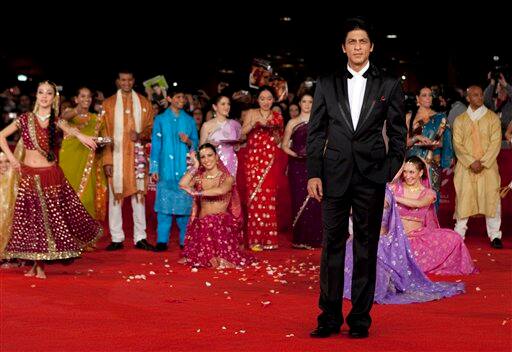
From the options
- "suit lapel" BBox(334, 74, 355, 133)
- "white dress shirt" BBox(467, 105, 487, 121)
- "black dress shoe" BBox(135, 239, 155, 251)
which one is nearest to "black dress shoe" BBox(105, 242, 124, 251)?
"black dress shoe" BBox(135, 239, 155, 251)

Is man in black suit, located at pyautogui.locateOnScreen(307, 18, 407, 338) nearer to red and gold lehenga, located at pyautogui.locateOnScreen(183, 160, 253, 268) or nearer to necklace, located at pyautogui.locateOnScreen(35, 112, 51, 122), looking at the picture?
red and gold lehenga, located at pyautogui.locateOnScreen(183, 160, 253, 268)

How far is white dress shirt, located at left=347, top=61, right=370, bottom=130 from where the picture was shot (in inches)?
172

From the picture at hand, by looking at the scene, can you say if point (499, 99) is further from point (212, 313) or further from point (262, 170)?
point (212, 313)

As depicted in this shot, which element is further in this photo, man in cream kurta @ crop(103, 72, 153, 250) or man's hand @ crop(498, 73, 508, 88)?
man's hand @ crop(498, 73, 508, 88)

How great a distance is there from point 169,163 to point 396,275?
10.3 feet

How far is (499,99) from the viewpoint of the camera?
9914 millimetres

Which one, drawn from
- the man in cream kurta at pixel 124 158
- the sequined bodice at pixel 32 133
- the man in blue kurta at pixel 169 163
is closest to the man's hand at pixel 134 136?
the man in cream kurta at pixel 124 158

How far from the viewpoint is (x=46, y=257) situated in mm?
6613

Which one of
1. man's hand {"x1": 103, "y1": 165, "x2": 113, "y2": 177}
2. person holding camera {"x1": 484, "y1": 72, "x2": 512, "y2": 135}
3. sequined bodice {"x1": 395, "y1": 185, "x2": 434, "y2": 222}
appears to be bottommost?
sequined bodice {"x1": 395, "y1": 185, "x2": 434, "y2": 222}

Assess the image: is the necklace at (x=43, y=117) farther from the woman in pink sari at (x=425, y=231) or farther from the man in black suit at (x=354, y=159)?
the man in black suit at (x=354, y=159)

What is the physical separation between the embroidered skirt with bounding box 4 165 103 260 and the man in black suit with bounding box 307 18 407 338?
111 inches

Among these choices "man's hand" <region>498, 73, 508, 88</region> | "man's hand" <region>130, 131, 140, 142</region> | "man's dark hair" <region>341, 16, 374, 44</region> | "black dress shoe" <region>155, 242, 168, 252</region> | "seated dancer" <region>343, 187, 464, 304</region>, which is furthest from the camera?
"man's hand" <region>498, 73, 508, 88</region>

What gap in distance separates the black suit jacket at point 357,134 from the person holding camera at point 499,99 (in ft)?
17.9

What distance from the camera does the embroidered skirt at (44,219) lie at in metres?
6.65
